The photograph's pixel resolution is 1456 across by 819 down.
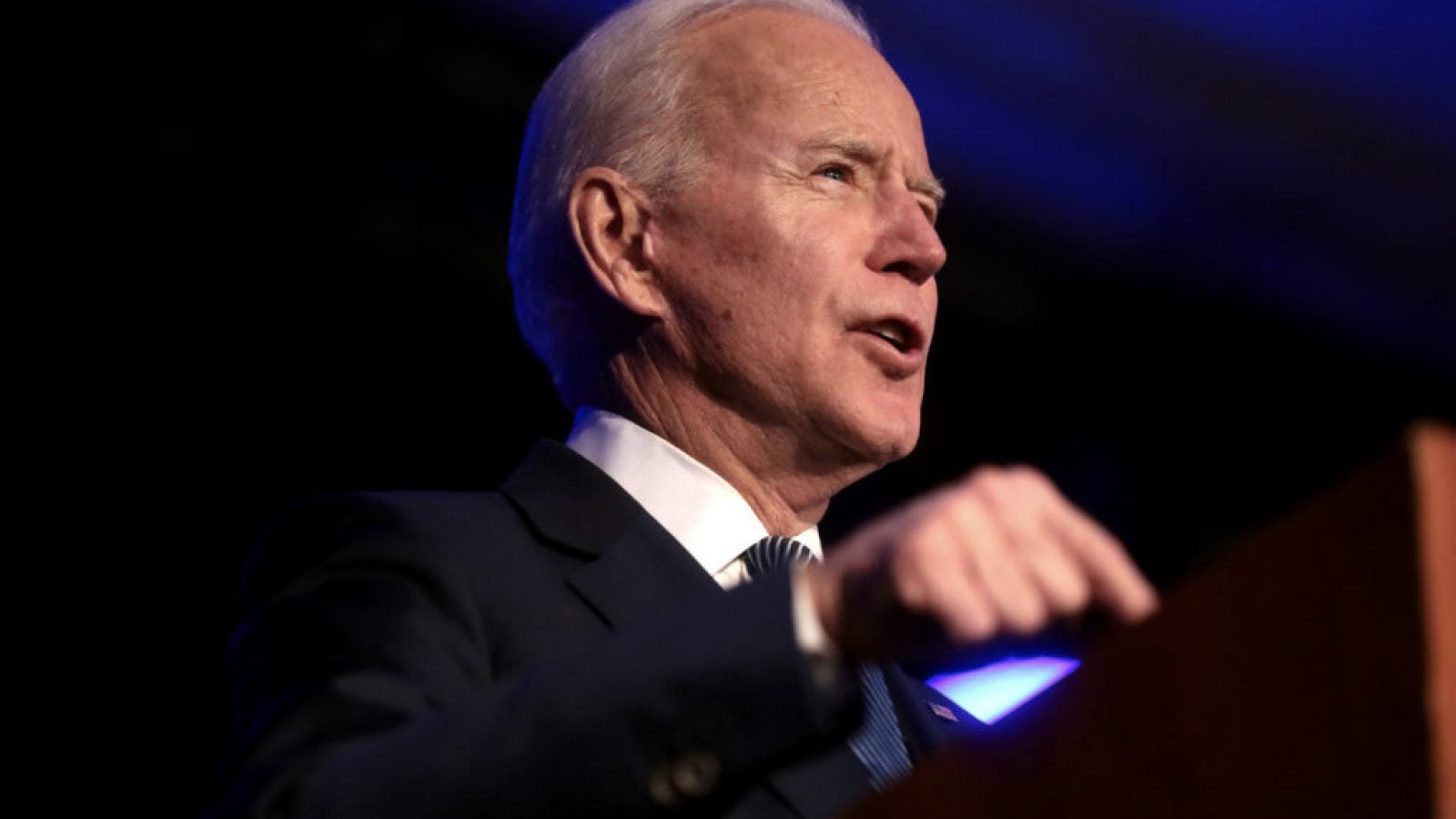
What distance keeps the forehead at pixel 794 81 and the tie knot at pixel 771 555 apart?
0.50 m

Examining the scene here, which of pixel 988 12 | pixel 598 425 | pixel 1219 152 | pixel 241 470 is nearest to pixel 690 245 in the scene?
pixel 598 425

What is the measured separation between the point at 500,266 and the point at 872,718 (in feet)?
4.94

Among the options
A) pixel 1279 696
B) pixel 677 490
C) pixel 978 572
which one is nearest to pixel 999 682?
pixel 677 490

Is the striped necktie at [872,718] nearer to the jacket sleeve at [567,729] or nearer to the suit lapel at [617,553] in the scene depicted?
the suit lapel at [617,553]

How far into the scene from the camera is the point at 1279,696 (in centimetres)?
78

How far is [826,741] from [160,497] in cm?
189

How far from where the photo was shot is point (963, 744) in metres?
0.84

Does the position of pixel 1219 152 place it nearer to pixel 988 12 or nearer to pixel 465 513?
pixel 988 12

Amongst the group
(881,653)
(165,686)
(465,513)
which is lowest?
(165,686)

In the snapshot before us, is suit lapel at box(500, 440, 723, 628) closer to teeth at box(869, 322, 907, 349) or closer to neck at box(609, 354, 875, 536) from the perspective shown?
neck at box(609, 354, 875, 536)

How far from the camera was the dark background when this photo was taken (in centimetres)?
259

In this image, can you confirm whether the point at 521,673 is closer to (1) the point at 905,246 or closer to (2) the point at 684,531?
(2) the point at 684,531

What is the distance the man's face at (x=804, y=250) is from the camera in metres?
1.91

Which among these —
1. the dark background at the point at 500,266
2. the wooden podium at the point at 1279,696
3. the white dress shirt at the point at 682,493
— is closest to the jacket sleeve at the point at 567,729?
the wooden podium at the point at 1279,696
